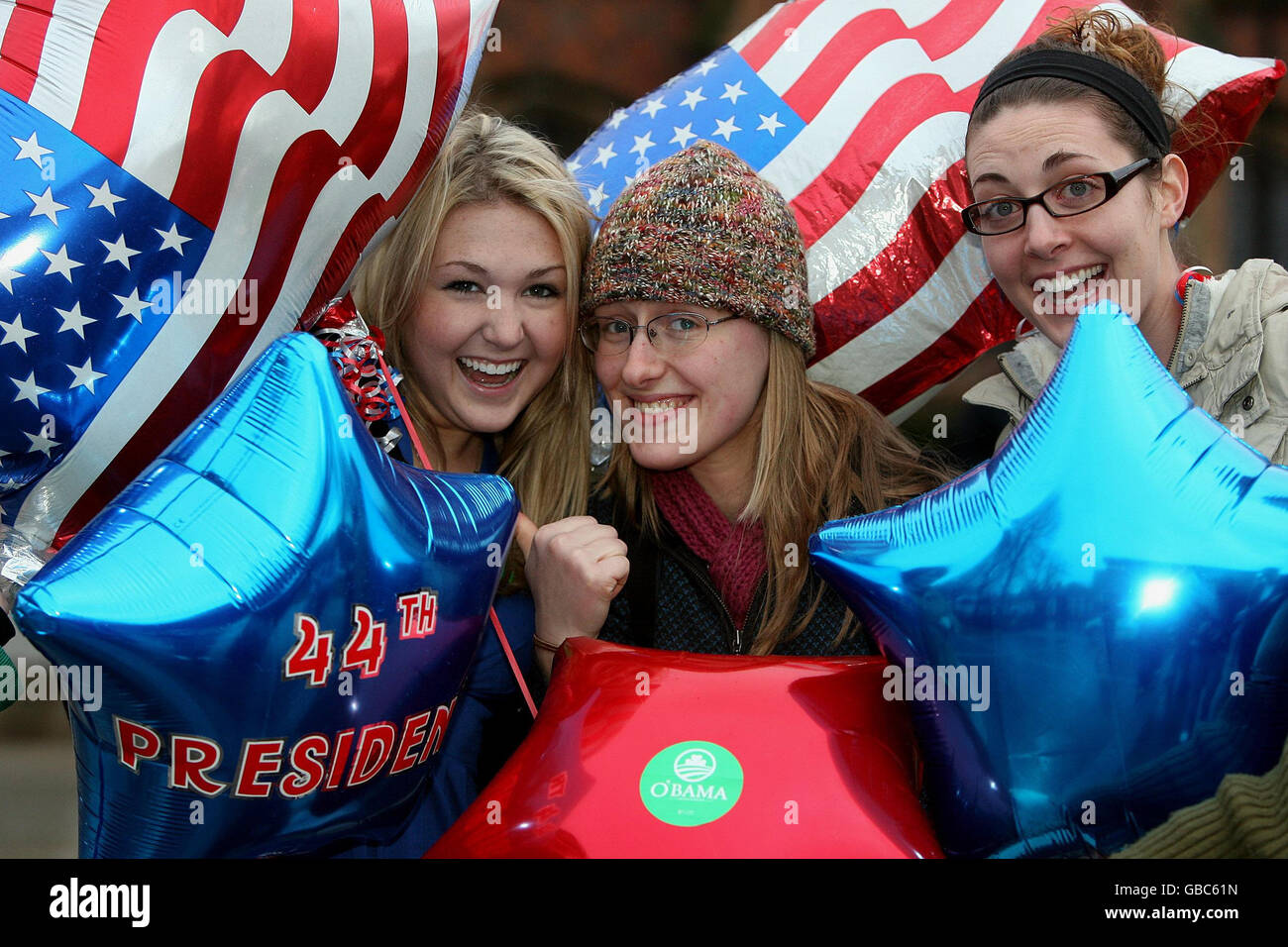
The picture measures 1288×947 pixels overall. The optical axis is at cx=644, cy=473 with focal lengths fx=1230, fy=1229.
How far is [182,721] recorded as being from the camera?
3.81 feet

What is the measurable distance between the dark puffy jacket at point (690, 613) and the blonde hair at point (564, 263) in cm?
18

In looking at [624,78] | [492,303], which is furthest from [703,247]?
[624,78]

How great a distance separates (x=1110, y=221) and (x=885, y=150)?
0.65 m

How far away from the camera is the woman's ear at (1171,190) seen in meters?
1.82

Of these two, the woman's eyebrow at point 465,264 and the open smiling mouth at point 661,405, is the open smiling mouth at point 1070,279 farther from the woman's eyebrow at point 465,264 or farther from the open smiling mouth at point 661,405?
the woman's eyebrow at point 465,264

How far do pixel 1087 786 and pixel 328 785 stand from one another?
759mm

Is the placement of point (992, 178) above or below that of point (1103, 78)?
below

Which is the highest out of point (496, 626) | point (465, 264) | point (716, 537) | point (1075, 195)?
point (465, 264)

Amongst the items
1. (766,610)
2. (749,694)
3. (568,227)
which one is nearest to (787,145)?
(568,227)

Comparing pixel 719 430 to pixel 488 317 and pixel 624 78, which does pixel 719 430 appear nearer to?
pixel 488 317

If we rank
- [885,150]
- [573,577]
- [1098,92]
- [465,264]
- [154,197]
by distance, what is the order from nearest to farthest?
[154,197] < [573,577] < [1098,92] < [465,264] < [885,150]

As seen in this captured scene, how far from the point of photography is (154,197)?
142 cm

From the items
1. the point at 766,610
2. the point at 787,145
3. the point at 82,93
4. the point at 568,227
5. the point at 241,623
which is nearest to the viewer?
the point at 241,623
